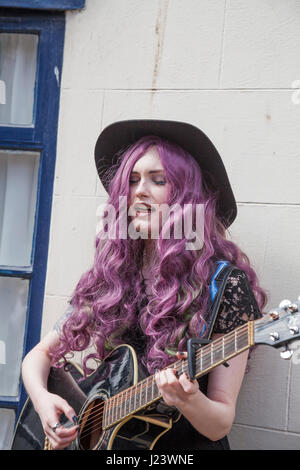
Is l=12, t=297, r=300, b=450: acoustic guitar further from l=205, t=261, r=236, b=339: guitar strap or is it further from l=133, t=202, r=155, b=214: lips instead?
l=133, t=202, r=155, b=214: lips

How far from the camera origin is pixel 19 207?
8.97 feet

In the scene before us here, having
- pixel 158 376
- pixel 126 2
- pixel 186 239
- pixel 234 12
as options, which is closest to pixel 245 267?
pixel 186 239

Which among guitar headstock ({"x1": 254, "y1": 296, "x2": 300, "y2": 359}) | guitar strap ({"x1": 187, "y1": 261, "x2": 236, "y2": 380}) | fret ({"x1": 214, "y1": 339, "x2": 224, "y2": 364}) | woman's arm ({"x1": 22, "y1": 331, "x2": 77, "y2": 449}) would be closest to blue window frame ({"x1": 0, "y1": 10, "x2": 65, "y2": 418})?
woman's arm ({"x1": 22, "y1": 331, "x2": 77, "y2": 449})

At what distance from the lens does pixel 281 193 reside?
233 cm

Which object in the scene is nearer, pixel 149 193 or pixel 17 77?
pixel 149 193

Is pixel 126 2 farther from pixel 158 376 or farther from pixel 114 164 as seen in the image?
pixel 158 376

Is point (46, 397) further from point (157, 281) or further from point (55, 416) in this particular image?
point (157, 281)

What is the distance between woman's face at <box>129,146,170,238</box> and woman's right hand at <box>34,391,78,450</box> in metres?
0.74

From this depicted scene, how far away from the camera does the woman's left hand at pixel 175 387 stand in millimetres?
1516

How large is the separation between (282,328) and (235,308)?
13.4 inches

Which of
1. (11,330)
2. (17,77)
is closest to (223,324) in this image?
(11,330)

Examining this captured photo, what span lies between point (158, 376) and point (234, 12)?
72.5 inches

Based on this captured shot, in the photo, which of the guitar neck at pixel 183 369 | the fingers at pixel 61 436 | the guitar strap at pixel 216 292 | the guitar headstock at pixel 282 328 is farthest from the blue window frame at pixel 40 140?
the guitar headstock at pixel 282 328

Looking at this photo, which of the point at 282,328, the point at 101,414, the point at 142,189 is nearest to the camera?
the point at 282,328
